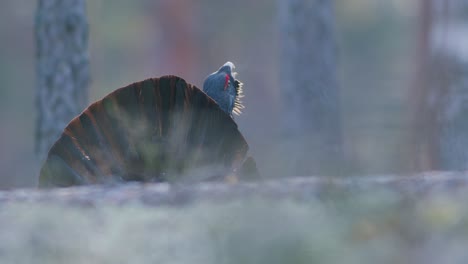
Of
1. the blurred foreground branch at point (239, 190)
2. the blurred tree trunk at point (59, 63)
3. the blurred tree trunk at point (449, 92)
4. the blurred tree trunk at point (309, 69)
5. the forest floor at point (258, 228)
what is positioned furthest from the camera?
the blurred tree trunk at point (309, 69)

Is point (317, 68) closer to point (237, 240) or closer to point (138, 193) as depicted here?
point (138, 193)

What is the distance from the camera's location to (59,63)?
373 inches

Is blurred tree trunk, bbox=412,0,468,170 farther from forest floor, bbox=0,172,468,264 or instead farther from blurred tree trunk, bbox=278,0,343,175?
forest floor, bbox=0,172,468,264

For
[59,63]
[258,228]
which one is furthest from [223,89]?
[258,228]

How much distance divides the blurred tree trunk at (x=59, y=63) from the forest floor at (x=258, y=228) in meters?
5.19

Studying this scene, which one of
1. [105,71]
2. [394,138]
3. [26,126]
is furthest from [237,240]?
[105,71]

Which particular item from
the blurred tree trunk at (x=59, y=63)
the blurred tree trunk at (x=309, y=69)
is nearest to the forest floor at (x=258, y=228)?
the blurred tree trunk at (x=59, y=63)

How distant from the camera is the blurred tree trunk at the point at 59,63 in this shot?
9.41 meters

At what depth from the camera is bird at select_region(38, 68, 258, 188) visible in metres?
5.90

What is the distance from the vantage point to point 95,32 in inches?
1465

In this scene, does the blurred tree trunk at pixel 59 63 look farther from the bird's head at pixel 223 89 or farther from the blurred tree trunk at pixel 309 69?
the blurred tree trunk at pixel 309 69

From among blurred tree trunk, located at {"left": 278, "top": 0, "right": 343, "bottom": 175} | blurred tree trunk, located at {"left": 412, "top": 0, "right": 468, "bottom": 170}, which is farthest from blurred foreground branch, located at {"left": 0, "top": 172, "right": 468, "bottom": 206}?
blurred tree trunk, located at {"left": 278, "top": 0, "right": 343, "bottom": 175}

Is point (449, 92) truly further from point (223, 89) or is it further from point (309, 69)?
point (223, 89)

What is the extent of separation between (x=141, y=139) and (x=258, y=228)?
2.62m
